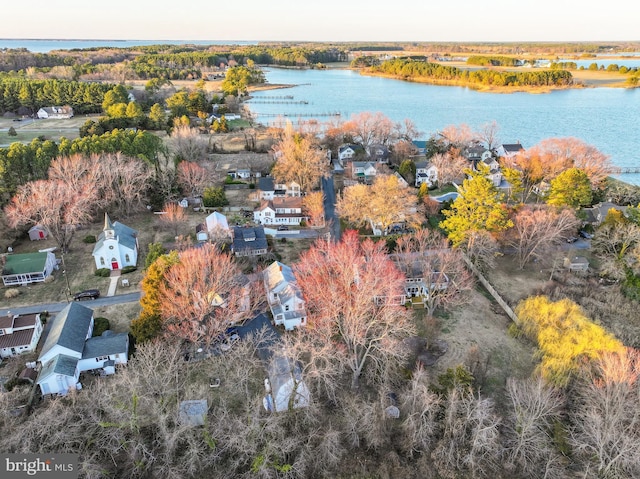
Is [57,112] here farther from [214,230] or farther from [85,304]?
[85,304]

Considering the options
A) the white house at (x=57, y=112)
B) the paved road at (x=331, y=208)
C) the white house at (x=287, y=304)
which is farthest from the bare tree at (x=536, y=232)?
the white house at (x=57, y=112)

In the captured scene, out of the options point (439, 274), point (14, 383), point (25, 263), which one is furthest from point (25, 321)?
point (439, 274)

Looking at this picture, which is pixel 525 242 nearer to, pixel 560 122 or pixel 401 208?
pixel 401 208

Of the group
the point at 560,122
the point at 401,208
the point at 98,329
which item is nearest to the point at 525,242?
the point at 401,208

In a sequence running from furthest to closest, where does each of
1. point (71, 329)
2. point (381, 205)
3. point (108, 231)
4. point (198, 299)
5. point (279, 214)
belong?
point (279, 214), point (381, 205), point (108, 231), point (198, 299), point (71, 329)

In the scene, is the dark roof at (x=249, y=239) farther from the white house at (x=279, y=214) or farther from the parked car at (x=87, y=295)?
the parked car at (x=87, y=295)

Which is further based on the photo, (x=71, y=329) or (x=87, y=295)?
(x=87, y=295)

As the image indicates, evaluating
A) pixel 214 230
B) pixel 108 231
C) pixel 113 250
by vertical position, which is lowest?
pixel 113 250
